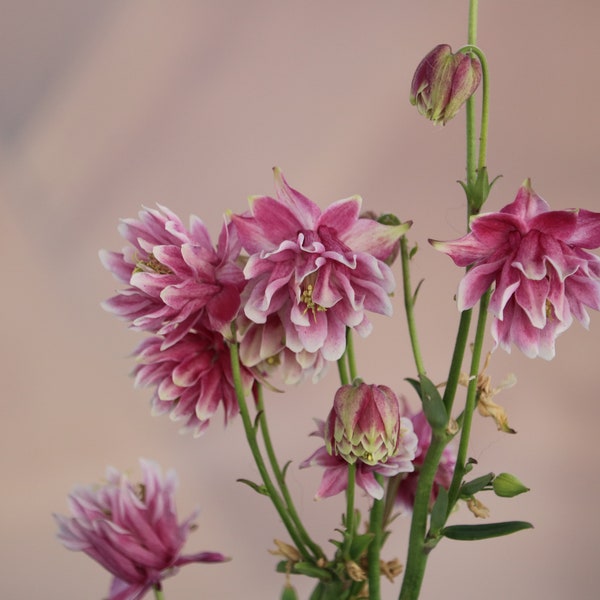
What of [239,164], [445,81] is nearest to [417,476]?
[445,81]

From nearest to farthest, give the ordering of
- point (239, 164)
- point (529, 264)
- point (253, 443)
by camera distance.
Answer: point (529, 264), point (253, 443), point (239, 164)

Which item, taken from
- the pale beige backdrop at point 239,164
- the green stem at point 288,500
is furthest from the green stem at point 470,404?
the pale beige backdrop at point 239,164

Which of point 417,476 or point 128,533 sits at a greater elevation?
point 417,476

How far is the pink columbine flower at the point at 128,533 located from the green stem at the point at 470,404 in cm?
22

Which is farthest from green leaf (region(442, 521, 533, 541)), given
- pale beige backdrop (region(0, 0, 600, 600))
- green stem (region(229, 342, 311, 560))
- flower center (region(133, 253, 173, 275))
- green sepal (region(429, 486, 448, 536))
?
pale beige backdrop (region(0, 0, 600, 600))

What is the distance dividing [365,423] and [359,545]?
4.4 inches

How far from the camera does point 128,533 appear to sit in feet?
2.42

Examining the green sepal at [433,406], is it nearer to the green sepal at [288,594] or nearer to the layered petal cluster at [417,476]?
the layered petal cluster at [417,476]

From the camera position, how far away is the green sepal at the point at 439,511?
639 millimetres

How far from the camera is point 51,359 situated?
1.54 meters

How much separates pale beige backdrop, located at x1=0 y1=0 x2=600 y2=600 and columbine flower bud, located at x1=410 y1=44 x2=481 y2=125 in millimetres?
895

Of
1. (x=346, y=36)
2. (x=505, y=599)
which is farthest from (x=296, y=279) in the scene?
(x=346, y=36)

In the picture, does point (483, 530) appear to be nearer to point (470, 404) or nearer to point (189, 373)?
point (470, 404)

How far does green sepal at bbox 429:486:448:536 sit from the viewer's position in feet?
2.10
